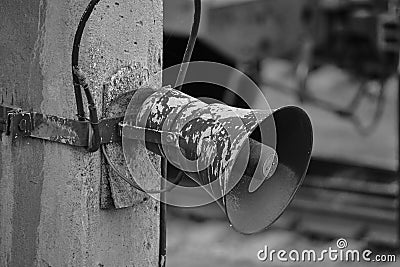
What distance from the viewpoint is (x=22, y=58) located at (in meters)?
2.31

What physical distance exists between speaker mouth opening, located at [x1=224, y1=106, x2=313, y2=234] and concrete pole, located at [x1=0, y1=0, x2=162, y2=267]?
1.21ft

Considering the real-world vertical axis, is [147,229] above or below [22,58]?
below

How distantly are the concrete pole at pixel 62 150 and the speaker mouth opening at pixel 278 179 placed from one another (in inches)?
14.5

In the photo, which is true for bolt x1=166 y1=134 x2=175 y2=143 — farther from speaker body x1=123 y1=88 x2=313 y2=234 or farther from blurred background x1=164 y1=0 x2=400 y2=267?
blurred background x1=164 y1=0 x2=400 y2=267

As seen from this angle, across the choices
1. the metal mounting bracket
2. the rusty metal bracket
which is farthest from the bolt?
the rusty metal bracket

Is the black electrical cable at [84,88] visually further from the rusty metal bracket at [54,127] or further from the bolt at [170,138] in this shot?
the bolt at [170,138]

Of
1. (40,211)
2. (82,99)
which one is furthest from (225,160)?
(40,211)

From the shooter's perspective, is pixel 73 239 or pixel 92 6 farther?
pixel 73 239

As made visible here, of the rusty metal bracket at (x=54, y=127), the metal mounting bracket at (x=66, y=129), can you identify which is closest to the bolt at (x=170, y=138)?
the metal mounting bracket at (x=66, y=129)

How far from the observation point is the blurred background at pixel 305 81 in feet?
19.1

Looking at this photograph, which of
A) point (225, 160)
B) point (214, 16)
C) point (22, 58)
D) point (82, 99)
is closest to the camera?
point (225, 160)

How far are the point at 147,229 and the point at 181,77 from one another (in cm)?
47

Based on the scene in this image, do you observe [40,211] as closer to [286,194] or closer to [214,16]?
[286,194]

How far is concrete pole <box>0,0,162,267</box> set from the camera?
7.24 ft
